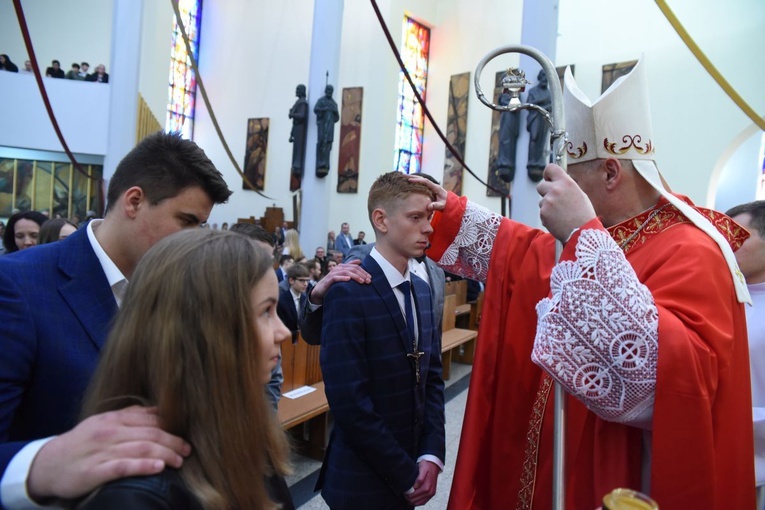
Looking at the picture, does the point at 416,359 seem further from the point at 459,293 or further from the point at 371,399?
the point at 459,293

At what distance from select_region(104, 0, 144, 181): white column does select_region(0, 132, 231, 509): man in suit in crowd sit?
8.75m

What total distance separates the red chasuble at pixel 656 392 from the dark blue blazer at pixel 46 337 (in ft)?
3.29

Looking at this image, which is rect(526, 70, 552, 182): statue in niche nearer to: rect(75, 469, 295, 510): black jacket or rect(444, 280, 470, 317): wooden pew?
rect(444, 280, 470, 317): wooden pew

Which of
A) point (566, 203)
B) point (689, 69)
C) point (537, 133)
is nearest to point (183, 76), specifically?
point (537, 133)

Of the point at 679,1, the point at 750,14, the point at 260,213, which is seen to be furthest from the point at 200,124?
the point at 750,14

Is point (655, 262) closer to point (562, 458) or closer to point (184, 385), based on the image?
point (562, 458)

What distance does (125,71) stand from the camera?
9383mm

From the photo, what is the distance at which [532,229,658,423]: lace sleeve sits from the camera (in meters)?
1.14

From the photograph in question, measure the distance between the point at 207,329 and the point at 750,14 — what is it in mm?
13671

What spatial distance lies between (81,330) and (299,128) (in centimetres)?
1016

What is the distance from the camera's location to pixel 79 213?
508 inches

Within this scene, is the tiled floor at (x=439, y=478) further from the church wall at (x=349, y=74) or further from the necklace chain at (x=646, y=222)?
the church wall at (x=349, y=74)

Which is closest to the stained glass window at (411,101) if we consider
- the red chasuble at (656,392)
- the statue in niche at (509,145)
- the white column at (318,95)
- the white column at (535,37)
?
the white column at (318,95)

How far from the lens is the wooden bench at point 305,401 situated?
360 cm
